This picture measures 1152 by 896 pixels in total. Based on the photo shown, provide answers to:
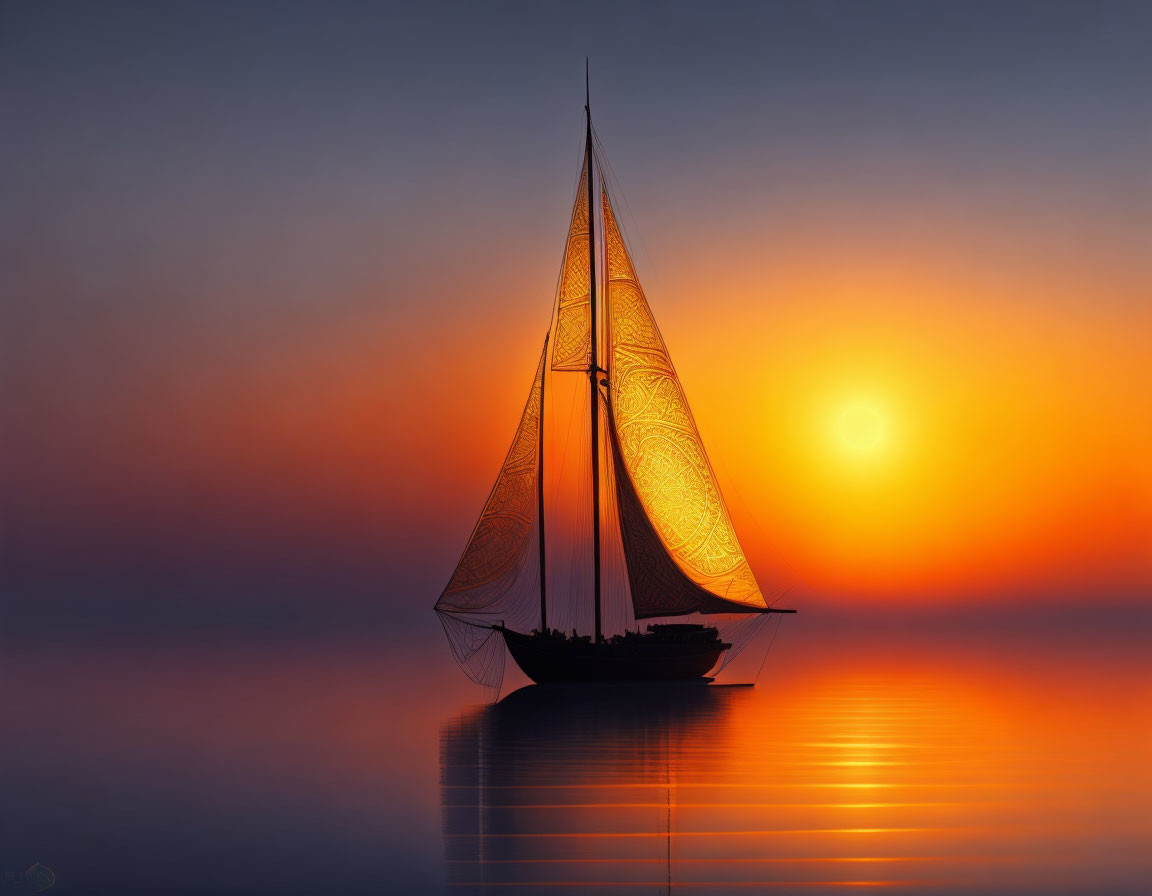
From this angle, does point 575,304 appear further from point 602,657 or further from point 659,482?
point 602,657

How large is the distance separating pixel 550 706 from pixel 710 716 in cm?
523

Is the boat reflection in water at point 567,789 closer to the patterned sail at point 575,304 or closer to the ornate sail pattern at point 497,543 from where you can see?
the ornate sail pattern at point 497,543

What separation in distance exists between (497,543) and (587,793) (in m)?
20.2

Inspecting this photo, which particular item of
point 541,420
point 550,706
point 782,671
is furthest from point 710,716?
point 782,671

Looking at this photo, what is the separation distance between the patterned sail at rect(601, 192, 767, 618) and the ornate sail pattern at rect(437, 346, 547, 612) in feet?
11.3

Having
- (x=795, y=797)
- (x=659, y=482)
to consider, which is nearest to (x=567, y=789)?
(x=795, y=797)

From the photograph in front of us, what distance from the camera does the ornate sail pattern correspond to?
39.9m

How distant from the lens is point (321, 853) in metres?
16.5

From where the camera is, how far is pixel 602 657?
40.2m

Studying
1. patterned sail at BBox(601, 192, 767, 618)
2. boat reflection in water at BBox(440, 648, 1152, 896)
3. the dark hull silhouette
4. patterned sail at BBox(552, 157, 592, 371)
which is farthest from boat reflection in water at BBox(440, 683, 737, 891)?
patterned sail at BBox(552, 157, 592, 371)

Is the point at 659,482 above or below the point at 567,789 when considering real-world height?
above

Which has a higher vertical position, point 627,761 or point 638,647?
point 638,647

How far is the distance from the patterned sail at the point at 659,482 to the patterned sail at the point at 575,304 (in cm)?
89

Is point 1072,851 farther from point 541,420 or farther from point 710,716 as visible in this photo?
point 541,420
